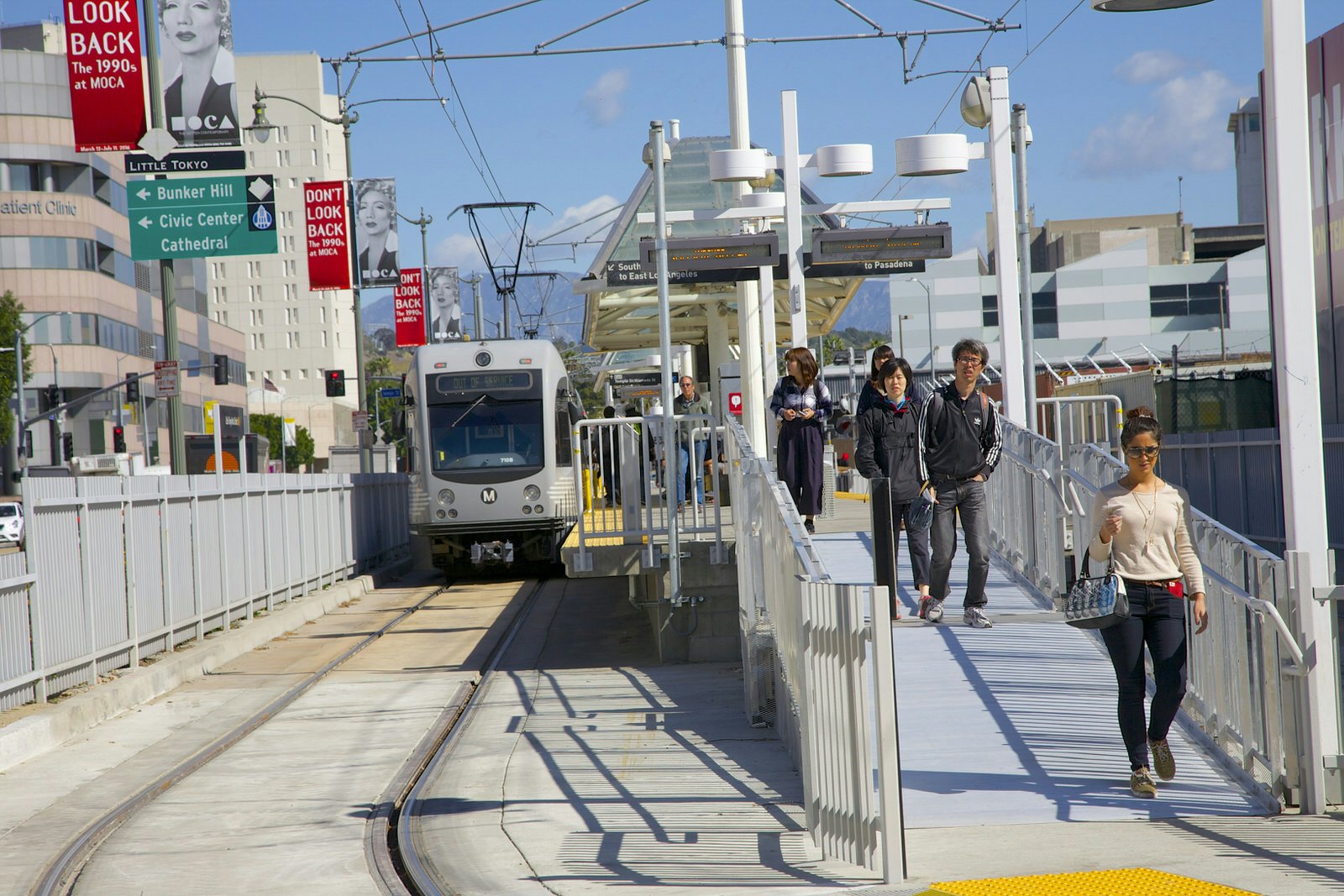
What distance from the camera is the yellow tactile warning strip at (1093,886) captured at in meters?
5.07

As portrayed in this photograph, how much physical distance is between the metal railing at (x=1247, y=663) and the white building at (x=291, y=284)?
120380mm

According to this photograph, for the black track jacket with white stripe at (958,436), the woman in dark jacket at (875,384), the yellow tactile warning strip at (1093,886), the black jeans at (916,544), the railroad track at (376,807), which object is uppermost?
the woman in dark jacket at (875,384)

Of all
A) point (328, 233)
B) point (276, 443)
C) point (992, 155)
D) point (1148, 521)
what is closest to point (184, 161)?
point (328, 233)

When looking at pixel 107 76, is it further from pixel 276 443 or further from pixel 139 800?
pixel 276 443

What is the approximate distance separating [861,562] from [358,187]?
1829 cm

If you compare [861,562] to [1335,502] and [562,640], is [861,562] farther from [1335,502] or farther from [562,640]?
[1335,502]

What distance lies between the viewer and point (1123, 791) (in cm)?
657

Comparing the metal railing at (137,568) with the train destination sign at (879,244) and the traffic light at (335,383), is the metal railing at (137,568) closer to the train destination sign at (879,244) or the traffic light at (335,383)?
the train destination sign at (879,244)

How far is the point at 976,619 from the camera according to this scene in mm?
9641

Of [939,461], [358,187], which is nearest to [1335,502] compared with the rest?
[939,461]

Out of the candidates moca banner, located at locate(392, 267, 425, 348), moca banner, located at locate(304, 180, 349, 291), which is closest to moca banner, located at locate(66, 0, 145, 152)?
moca banner, located at locate(304, 180, 349, 291)

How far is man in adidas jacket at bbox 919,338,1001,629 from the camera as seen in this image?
931cm

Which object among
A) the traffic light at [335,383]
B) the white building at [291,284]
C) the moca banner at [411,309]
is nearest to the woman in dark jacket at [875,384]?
the moca banner at [411,309]

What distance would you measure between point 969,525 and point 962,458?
1.49 ft
